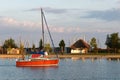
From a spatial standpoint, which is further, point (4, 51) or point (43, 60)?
point (4, 51)

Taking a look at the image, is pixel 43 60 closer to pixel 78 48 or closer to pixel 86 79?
pixel 86 79

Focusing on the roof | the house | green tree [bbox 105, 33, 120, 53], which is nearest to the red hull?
green tree [bbox 105, 33, 120, 53]

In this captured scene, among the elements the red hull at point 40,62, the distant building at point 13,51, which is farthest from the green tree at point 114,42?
the red hull at point 40,62

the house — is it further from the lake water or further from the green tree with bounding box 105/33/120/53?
the lake water

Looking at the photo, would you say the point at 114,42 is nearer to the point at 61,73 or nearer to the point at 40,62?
the point at 40,62

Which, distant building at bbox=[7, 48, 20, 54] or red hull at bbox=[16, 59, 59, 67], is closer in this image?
red hull at bbox=[16, 59, 59, 67]

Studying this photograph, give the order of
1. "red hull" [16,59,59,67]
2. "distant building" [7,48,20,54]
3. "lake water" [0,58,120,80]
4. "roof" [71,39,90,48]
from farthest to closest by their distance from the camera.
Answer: "roof" [71,39,90,48] < "distant building" [7,48,20,54] < "red hull" [16,59,59,67] < "lake water" [0,58,120,80]

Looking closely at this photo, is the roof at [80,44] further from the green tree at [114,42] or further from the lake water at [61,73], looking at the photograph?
the lake water at [61,73]

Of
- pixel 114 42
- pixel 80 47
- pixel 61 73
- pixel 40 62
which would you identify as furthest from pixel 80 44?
pixel 61 73

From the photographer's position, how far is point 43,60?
88.6 meters

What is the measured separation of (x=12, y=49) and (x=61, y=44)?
23.1m

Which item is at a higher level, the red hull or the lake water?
the red hull

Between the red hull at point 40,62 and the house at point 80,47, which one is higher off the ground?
the house at point 80,47

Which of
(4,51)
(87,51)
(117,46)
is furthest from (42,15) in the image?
(4,51)
